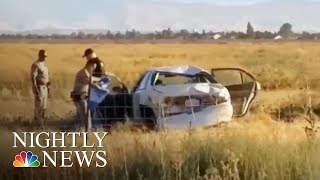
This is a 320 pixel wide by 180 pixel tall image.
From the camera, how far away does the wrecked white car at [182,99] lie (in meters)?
5.37

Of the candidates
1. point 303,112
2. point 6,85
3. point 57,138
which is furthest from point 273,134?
point 6,85

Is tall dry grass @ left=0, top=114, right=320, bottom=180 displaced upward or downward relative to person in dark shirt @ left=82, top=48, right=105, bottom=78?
downward

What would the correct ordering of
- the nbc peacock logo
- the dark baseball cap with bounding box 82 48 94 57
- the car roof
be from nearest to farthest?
1. the nbc peacock logo
2. the dark baseball cap with bounding box 82 48 94 57
3. the car roof

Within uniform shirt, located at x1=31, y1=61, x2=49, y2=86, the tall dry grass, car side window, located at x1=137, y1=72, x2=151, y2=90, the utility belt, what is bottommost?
the tall dry grass

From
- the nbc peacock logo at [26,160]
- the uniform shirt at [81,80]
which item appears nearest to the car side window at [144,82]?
the uniform shirt at [81,80]

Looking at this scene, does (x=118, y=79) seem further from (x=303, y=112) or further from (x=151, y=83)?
(x=303, y=112)

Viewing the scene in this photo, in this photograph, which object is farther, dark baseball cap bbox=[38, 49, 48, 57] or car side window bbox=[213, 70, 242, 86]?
car side window bbox=[213, 70, 242, 86]

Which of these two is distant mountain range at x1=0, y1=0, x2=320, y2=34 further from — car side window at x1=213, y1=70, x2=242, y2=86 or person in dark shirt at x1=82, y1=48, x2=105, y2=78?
car side window at x1=213, y1=70, x2=242, y2=86

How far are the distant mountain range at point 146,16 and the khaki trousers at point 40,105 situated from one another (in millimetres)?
471

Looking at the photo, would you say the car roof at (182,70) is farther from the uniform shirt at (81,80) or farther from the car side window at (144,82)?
the uniform shirt at (81,80)

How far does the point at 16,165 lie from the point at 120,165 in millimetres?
802

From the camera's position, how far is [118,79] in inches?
213

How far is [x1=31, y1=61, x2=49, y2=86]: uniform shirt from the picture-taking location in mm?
5148

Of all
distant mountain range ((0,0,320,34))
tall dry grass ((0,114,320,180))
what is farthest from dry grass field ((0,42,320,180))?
distant mountain range ((0,0,320,34))
